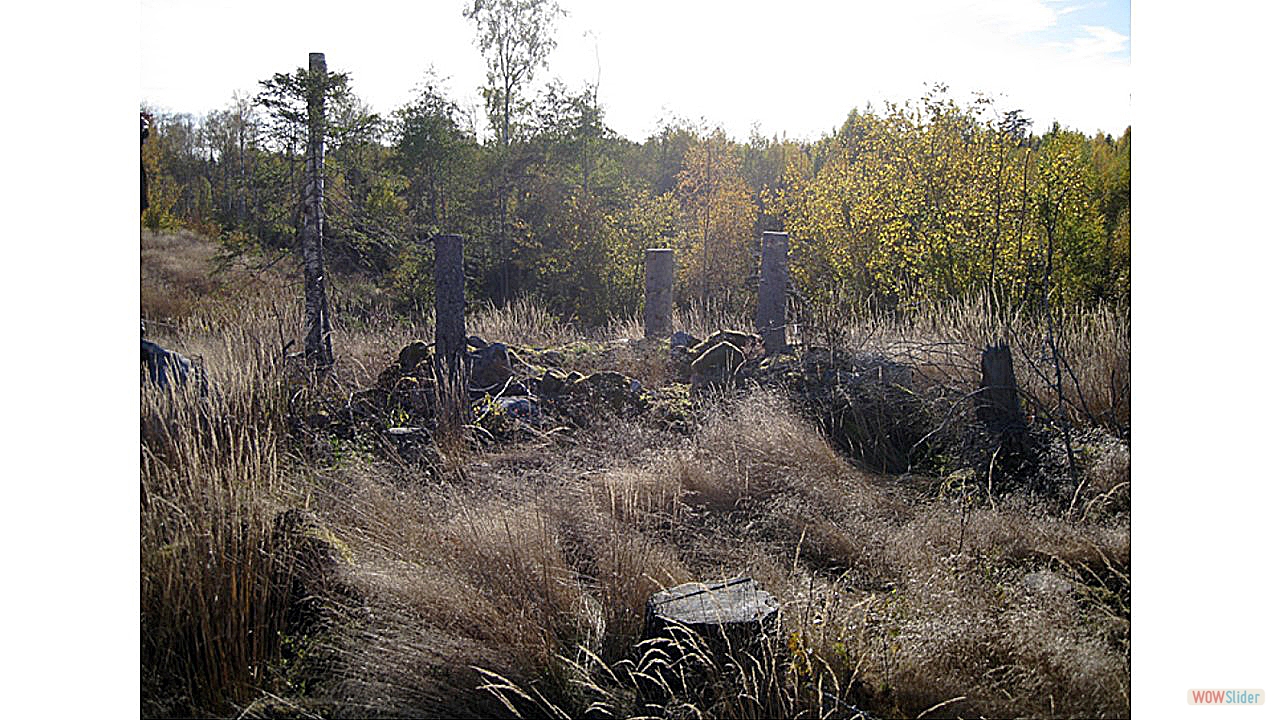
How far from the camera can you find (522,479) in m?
4.14

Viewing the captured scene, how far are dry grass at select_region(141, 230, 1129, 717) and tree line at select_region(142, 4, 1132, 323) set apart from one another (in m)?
2.42

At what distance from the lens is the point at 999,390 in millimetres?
4598

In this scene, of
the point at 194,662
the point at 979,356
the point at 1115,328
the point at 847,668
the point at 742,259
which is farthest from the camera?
the point at 742,259

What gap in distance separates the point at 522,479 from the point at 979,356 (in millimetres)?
2645

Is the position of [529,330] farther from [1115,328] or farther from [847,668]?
[847,668]

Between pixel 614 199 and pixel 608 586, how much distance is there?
10653mm

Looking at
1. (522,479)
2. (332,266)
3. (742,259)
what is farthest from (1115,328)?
(742,259)

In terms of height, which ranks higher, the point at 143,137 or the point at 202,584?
the point at 143,137

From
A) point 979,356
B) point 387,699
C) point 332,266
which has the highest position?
point 332,266

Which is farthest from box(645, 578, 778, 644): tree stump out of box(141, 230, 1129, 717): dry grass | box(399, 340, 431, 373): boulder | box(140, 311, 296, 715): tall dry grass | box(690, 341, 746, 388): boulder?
box(399, 340, 431, 373): boulder

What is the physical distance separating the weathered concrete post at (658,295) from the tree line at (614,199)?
79.4 inches

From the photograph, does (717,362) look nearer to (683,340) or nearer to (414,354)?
(683,340)

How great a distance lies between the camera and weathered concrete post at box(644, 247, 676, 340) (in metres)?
7.82

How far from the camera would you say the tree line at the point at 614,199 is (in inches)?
306
